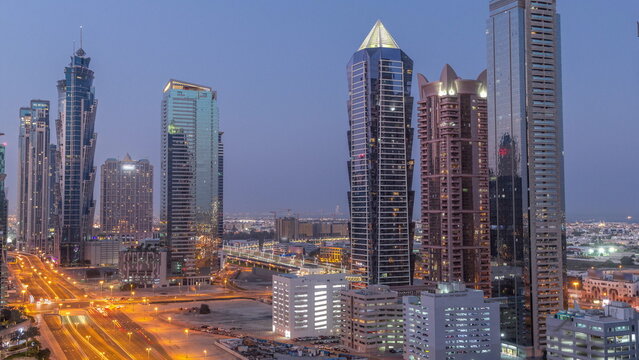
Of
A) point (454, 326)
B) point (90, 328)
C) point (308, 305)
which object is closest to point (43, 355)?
point (90, 328)

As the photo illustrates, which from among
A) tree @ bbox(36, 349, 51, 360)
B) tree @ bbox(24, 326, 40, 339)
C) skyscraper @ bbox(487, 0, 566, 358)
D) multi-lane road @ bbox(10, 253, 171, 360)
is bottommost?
multi-lane road @ bbox(10, 253, 171, 360)

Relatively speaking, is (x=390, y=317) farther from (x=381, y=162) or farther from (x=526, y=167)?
(x=381, y=162)

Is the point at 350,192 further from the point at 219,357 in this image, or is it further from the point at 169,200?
the point at 169,200

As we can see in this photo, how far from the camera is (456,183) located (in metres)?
140

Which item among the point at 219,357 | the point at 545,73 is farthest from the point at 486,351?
the point at 545,73

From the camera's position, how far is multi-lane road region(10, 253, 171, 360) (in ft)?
311

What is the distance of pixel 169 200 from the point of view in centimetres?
19262

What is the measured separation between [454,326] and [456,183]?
58436 mm

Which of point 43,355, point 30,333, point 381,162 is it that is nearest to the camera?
point 43,355

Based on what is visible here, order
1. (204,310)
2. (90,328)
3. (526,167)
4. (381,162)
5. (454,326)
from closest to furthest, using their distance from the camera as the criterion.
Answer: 1. (454,326)
2. (526,167)
3. (90,328)
4. (204,310)
5. (381,162)

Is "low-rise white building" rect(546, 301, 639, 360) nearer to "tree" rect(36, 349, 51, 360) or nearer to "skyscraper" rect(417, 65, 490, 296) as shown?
"skyscraper" rect(417, 65, 490, 296)

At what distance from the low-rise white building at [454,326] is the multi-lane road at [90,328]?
34.9 metres

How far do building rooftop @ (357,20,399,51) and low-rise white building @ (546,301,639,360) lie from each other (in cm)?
7740

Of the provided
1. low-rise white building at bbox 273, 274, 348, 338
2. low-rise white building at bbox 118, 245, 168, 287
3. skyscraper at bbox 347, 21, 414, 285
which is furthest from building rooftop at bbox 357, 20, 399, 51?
low-rise white building at bbox 118, 245, 168, 287
